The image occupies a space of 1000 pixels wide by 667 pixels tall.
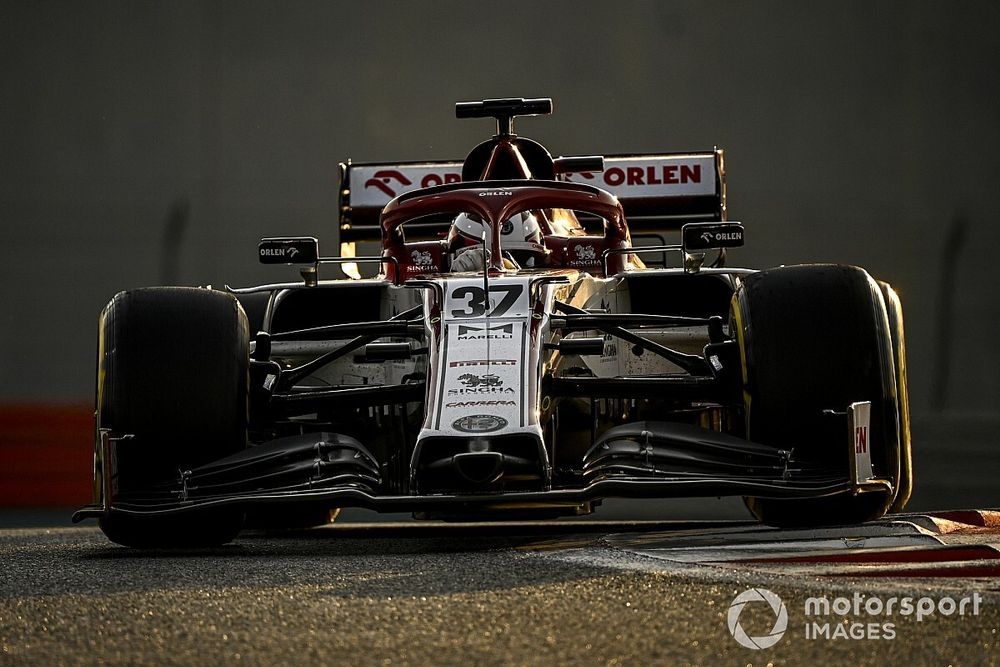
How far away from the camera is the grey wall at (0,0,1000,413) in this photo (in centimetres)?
1244

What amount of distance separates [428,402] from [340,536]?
5.22ft

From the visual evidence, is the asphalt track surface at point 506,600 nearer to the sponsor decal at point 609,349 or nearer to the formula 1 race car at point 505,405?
the formula 1 race car at point 505,405

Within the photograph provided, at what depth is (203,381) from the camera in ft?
16.2

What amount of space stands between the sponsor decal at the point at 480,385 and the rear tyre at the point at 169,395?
30.4 inches

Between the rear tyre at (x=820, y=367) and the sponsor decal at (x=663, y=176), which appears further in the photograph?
the sponsor decal at (x=663, y=176)

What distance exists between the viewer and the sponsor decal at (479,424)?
15.3 feet

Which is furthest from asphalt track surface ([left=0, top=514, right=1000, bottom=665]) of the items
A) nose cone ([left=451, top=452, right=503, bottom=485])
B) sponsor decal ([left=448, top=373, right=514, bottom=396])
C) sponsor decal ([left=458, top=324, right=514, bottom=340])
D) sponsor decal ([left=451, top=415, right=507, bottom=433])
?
sponsor decal ([left=458, top=324, right=514, bottom=340])

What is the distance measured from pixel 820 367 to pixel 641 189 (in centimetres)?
422

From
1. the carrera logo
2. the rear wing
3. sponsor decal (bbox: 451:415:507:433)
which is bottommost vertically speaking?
the carrera logo

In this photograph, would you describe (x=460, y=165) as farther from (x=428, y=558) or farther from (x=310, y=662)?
(x=310, y=662)

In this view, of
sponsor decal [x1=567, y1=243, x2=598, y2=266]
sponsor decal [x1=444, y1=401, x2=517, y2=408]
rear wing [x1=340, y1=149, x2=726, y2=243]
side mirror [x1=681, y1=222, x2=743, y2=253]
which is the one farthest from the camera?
rear wing [x1=340, y1=149, x2=726, y2=243]

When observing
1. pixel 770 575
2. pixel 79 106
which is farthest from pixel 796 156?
pixel 770 575

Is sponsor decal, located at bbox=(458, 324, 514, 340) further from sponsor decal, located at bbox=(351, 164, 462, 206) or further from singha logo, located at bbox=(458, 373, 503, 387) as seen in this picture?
sponsor decal, located at bbox=(351, 164, 462, 206)
